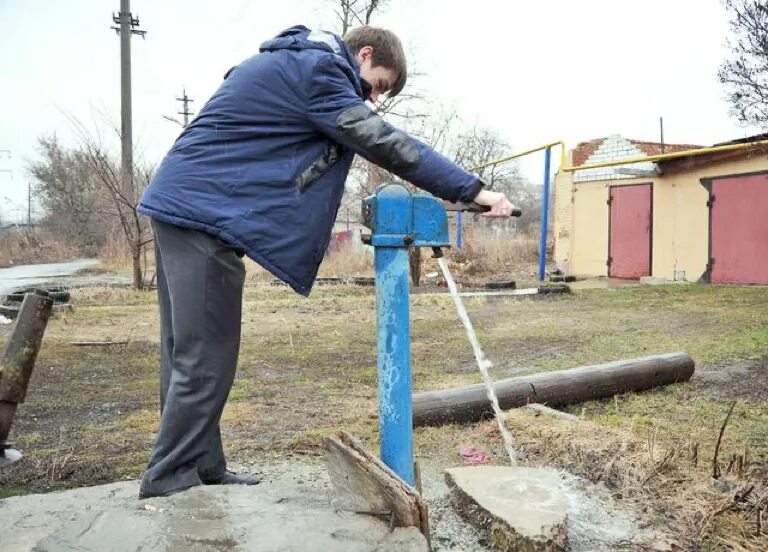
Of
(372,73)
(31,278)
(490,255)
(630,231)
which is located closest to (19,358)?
(372,73)

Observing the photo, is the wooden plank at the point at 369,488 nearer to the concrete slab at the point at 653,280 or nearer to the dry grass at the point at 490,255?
the concrete slab at the point at 653,280

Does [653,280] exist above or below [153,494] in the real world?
above

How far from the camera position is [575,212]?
56.2 ft

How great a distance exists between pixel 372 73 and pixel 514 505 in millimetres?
1453

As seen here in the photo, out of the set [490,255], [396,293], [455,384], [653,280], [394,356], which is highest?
[490,255]

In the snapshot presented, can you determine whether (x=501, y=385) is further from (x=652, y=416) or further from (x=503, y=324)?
(x=503, y=324)

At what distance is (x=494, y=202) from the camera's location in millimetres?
1973

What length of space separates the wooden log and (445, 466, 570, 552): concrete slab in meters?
2.03

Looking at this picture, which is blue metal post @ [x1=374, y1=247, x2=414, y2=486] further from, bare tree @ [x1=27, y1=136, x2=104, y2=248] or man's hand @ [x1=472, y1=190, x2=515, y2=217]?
bare tree @ [x1=27, y1=136, x2=104, y2=248]

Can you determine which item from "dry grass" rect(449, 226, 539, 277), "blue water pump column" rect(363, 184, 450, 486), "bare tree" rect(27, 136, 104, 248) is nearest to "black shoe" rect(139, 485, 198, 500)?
"blue water pump column" rect(363, 184, 450, 486)

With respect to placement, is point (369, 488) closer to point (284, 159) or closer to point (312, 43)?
point (284, 159)

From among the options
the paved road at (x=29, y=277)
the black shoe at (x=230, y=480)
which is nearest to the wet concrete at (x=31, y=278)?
the paved road at (x=29, y=277)

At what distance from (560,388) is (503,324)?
12.7ft

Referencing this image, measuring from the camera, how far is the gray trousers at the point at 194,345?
77.3 inches
